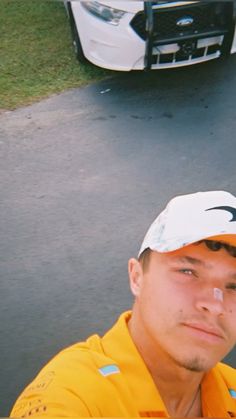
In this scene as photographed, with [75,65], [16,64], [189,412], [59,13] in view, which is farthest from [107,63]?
[189,412]

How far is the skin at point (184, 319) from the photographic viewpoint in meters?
1.58

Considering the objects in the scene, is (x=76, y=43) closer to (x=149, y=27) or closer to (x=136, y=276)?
(x=149, y=27)

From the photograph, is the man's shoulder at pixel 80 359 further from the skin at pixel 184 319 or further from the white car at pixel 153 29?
the white car at pixel 153 29

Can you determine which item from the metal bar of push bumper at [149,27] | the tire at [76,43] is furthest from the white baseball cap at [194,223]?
the tire at [76,43]

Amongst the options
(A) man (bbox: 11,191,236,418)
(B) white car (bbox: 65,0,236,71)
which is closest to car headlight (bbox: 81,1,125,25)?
(B) white car (bbox: 65,0,236,71)

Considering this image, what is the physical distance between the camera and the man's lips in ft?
5.15

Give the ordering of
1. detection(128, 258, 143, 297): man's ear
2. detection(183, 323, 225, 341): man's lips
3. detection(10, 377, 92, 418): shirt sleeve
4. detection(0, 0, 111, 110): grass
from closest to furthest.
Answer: detection(10, 377, 92, 418): shirt sleeve < detection(183, 323, 225, 341): man's lips < detection(128, 258, 143, 297): man's ear < detection(0, 0, 111, 110): grass

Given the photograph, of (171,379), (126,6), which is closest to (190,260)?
(171,379)

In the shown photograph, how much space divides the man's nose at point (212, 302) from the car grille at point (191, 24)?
4435mm

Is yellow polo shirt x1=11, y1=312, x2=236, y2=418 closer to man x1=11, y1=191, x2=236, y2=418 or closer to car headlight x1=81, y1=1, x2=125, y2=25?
man x1=11, y1=191, x2=236, y2=418

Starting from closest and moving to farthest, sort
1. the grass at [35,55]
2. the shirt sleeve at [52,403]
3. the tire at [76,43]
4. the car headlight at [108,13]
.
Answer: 1. the shirt sleeve at [52,403]
2. the car headlight at [108,13]
3. the grass at [35,55]
4. the tire at [76,43]

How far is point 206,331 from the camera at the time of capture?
157cm

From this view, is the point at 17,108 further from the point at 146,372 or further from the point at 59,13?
the point at 146,372

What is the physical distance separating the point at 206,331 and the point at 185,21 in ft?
15.1
